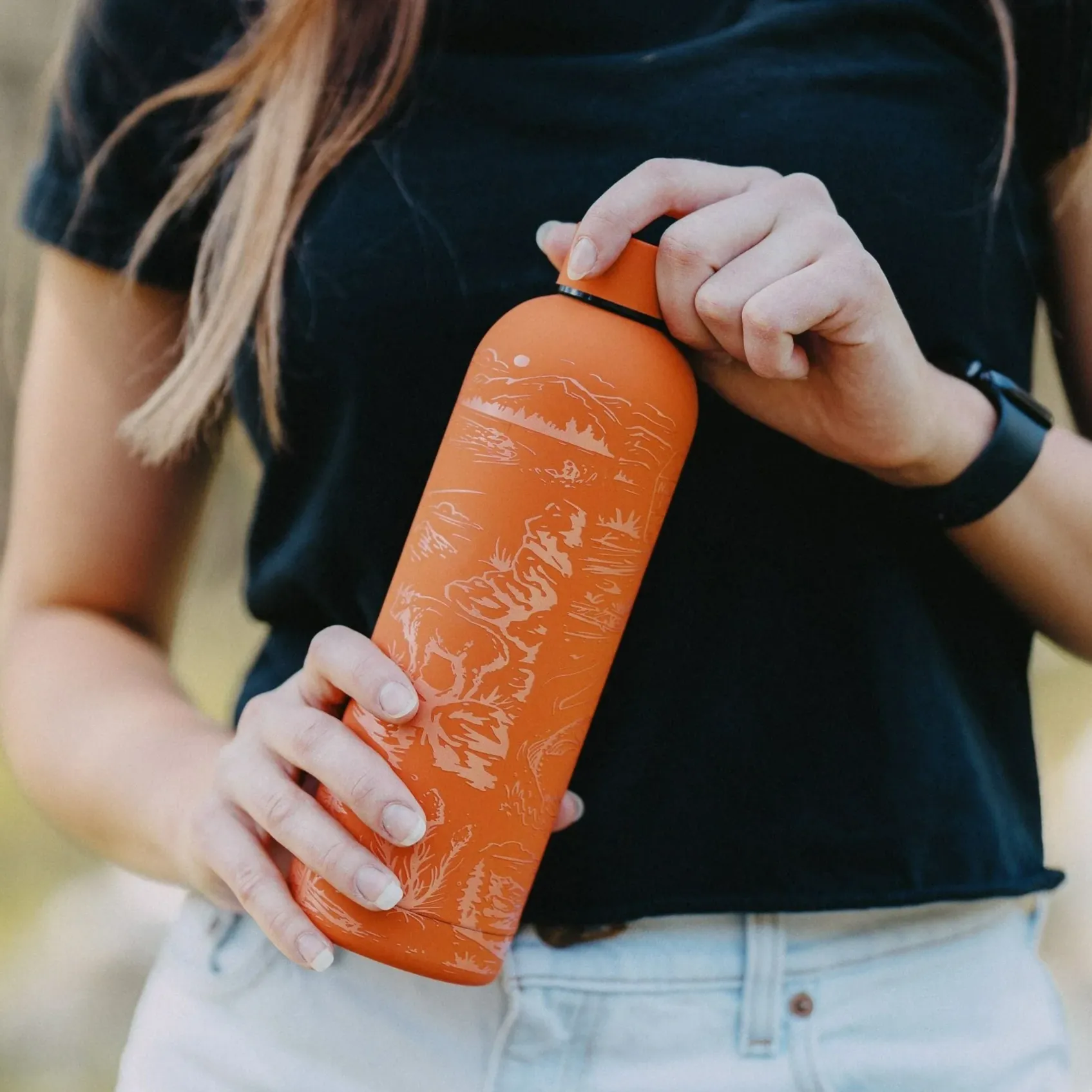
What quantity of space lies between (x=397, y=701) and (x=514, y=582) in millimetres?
100

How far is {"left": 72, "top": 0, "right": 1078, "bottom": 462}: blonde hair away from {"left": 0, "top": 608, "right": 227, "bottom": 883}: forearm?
20 centimetres

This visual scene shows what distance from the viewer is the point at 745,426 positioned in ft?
2.70

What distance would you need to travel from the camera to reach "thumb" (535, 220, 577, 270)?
70cm

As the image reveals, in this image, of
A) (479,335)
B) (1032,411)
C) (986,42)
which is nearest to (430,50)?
(479,335)

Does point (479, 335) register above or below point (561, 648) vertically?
above

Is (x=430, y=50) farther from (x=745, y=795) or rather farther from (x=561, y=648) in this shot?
(x=745, y=795)

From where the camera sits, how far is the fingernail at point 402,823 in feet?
2.23

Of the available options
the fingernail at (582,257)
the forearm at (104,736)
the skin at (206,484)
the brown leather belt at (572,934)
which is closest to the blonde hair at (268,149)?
the skin at (206,484)

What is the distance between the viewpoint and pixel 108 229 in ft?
3.33

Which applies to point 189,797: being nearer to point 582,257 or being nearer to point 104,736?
point 104,736

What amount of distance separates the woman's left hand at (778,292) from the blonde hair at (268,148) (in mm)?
268

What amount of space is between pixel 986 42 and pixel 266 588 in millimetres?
720

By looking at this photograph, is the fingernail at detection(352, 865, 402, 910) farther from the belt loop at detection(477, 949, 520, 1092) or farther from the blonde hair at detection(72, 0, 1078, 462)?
the blonde hair at detection(72, 0, 1078, 462)

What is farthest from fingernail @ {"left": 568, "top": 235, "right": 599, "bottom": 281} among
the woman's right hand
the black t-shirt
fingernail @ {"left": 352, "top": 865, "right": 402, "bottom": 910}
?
fingernail @ {"left": 352, "top": 865, "right": 402, "bottom": 910}
